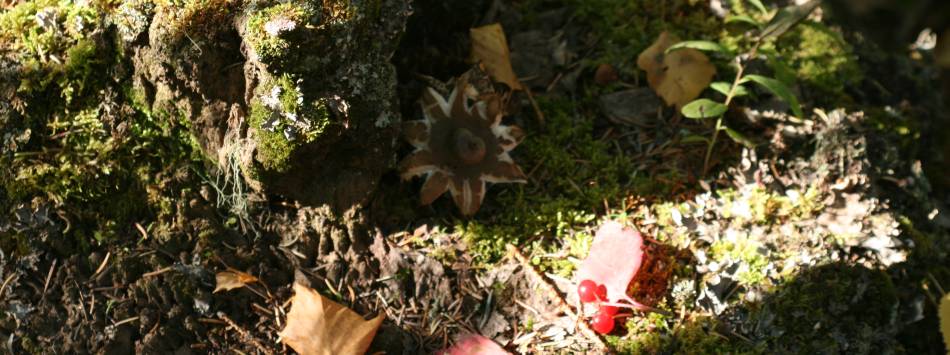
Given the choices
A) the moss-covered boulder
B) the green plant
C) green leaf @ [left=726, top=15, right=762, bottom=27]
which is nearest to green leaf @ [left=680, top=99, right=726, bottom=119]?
the green plant

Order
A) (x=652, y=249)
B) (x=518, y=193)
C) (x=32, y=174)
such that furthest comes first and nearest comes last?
(x=518, y=193), (x=652, y=249), (x=32, y=174)

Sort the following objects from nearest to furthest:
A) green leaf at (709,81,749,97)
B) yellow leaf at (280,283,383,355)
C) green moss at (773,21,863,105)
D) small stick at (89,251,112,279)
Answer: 1. yellow leaf at (280,283,383,355)
2. small stick at (89,251,112,279)
3. green leaf at (709,81,749,97)
4. green moss at (773,21,863,105)

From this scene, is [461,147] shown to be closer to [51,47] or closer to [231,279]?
[231,279]

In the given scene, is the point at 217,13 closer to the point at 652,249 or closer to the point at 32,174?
the point at 32,174

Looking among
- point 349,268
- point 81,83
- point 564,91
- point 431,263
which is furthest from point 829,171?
point 81,83

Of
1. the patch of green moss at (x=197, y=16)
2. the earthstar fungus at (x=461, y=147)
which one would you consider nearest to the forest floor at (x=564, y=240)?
the earthstar fungus at (x=461, y=147)

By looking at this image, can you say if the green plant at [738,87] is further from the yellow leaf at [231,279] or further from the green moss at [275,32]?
the yellow leaf at [231,279]

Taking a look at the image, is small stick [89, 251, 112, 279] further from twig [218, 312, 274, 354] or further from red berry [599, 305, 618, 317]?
red berry [599, 305, 618, 317]

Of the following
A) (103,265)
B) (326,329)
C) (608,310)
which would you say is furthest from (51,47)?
(608,310)
